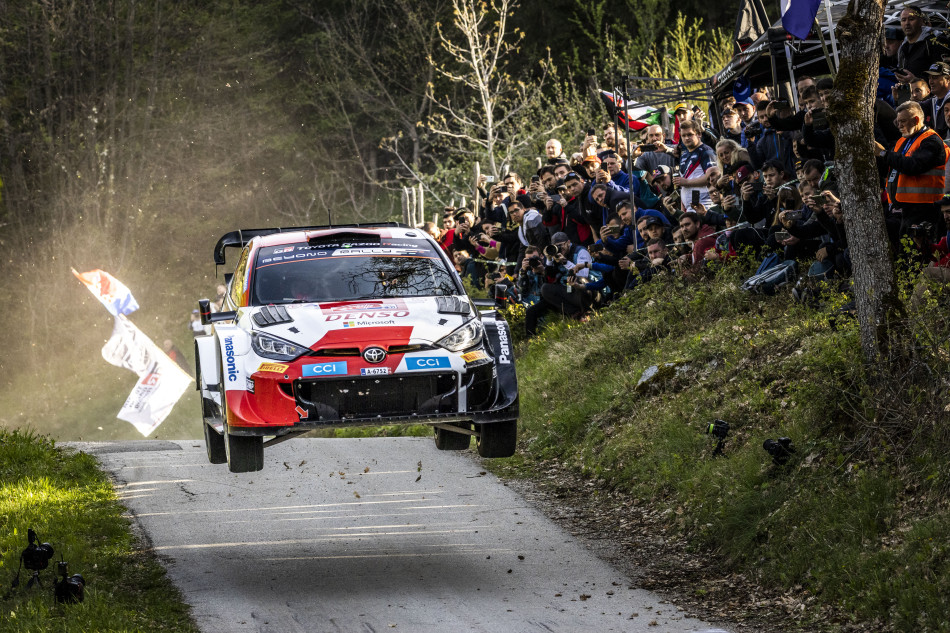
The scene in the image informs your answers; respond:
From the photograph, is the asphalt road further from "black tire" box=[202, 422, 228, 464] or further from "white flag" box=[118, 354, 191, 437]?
"white flag" box=[118, 354, 191, 437]

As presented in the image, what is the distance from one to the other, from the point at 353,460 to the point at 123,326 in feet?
69.8

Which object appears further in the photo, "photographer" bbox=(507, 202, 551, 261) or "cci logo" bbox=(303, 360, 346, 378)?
"photographer" bbox=(507, 202, 551, 261)

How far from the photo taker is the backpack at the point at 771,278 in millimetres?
12133

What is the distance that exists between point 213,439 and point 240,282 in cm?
140

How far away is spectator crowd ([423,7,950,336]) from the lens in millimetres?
10078

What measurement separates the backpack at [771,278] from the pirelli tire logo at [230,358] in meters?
6.21

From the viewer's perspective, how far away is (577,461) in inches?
515

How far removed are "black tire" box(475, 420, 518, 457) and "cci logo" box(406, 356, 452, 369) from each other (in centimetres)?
84

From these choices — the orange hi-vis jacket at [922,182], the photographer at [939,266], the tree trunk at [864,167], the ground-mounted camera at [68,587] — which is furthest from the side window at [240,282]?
the orange hi-vis jacket at [922,182]

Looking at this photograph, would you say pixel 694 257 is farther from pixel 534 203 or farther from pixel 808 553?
pixel 808 553

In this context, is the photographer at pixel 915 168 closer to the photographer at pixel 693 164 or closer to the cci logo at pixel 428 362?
the cci logo at pixel 428 362

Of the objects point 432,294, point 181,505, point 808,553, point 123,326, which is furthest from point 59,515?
point 123,326

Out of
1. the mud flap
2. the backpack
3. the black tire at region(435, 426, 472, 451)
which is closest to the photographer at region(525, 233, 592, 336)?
the backpack

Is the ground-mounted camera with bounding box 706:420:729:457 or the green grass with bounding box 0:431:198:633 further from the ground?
the ground-mounted camera with bounding box 706:420:729:457
